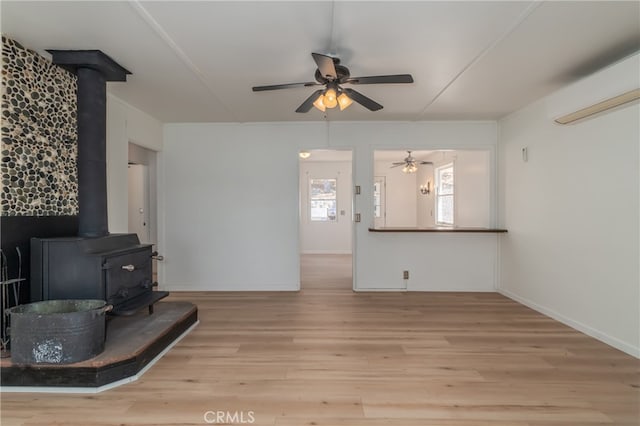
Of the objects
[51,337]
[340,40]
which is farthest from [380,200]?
[51,337]

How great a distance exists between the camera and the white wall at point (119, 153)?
11.1ft

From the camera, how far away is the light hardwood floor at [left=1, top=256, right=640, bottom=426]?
72.5 inches

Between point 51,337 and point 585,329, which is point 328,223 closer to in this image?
point 585,329

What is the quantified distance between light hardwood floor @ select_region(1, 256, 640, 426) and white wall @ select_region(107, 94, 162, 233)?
1.43 m

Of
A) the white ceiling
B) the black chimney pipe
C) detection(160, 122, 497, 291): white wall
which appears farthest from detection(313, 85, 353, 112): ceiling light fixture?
detection(160, 122, 497, 291): white wall

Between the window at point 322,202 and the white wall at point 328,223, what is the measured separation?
0.36 ft

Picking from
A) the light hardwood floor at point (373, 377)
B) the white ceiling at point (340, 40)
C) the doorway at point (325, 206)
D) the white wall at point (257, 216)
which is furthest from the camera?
the doorway at point (325, 206)

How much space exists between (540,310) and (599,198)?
1444 millimetres

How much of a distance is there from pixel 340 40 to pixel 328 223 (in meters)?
6.58

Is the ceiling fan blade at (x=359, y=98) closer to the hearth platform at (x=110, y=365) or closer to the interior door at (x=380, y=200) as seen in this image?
the hearth platform at (x=110, y=365)

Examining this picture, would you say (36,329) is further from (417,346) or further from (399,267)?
(399,267)

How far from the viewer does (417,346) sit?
2744 millimetres

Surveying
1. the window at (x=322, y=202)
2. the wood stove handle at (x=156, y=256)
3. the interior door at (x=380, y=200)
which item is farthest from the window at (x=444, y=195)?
the wood stove handle at (x=156, y=256)

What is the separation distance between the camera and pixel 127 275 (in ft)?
8.77
